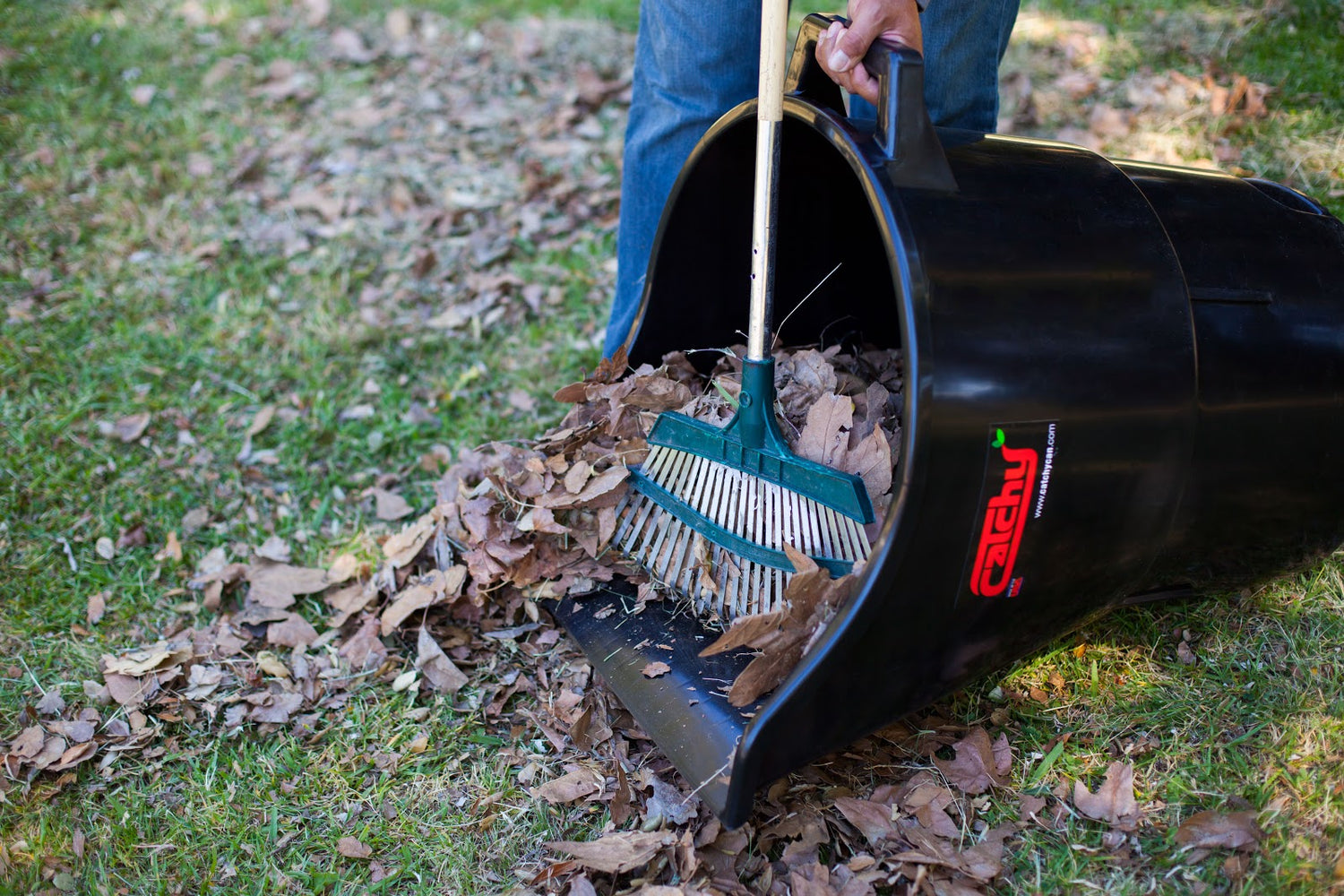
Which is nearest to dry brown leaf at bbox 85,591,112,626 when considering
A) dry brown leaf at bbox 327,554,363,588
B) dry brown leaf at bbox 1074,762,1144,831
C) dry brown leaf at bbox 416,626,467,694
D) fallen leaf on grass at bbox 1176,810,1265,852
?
dry brown leaf at bbox 327,554,363,588

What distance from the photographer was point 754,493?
197 centimetres

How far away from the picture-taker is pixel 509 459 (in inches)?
95.7

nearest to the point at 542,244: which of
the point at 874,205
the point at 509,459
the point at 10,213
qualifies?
the point at 509,459

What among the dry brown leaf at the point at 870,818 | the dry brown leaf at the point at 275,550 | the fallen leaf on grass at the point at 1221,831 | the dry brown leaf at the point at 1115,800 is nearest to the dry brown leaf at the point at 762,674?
the dry brown leaf at the point at 870,818

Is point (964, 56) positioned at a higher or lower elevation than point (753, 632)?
higher

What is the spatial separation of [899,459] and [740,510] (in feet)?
1.55

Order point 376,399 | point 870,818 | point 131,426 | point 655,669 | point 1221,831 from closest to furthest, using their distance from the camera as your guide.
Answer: point 1221,831
point 870,818
point 655,669
point 131,426
point 376,399

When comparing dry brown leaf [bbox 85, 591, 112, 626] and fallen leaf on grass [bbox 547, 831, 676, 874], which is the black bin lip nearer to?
fallen leaf on grass [bbox 547, 831, 676, 874]

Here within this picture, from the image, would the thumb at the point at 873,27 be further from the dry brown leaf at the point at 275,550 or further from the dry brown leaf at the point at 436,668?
the dry brown leaf at the point at 275,550

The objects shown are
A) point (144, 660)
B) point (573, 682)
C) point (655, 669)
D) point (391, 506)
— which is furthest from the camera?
point (391, 506)

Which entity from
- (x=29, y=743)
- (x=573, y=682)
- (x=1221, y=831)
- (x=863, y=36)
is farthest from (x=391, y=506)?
(x=1221, y=831)

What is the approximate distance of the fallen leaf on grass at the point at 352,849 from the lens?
187cm

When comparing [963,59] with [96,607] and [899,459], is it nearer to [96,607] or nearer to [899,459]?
[899,459]

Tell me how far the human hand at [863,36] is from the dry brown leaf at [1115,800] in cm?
126
